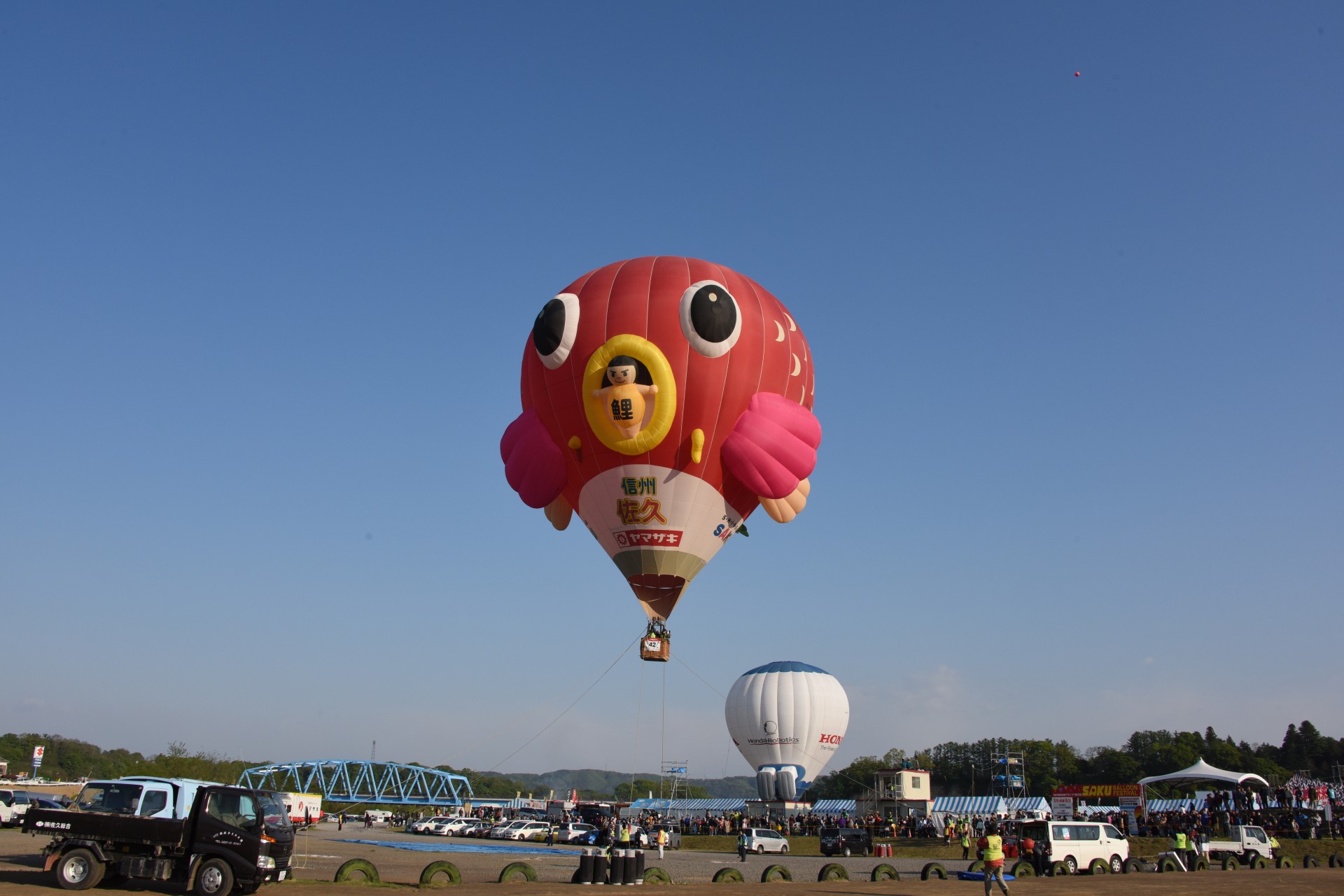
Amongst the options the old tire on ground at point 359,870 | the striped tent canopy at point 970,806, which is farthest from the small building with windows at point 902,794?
the old tire on ground at point 359,870

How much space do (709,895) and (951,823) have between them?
31.5m

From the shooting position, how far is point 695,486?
27453mm

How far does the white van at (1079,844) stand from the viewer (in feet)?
87.7

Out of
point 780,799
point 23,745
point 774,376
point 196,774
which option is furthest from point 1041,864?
point 23,745

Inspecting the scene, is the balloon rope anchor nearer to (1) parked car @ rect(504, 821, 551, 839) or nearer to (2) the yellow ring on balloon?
(2) the yellow ring on balloon

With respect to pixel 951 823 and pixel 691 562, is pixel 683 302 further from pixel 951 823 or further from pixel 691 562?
pixel 951 823

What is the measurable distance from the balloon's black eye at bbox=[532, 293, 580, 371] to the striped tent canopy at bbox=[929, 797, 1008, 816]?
3973 cm

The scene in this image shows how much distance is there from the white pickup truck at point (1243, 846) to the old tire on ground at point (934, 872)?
1240cm

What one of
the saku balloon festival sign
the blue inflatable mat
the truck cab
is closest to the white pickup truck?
the blue inflatable mat

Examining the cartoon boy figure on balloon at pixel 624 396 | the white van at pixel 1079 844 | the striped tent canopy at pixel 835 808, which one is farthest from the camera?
the striped tent canopy at pixel 835 808

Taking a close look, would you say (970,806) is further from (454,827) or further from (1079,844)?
(1079,844)

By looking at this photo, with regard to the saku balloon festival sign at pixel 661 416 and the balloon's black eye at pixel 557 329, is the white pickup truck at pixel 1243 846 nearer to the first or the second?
the saku balloon festival sign at pixel 661 416

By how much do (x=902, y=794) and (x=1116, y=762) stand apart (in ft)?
251

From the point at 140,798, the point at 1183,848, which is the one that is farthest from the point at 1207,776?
the point at 140,798
